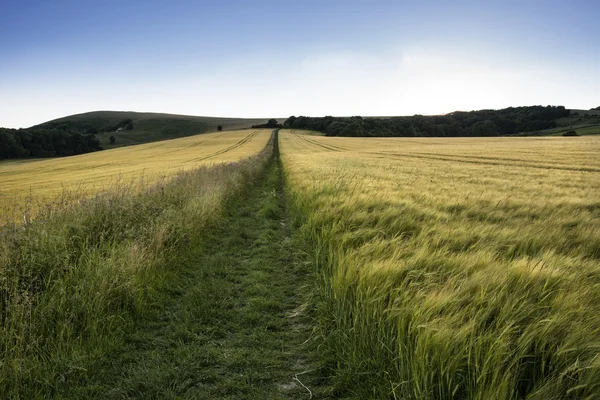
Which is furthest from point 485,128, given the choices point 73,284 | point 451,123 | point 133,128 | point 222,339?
point 133,128

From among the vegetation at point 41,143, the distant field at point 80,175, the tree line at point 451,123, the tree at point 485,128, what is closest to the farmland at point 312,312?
the distant field at point 80,175

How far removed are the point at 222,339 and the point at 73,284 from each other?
2.17 m

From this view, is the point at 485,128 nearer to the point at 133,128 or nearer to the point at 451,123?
the point at 451,123

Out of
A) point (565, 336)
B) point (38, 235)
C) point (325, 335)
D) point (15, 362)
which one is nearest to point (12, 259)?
point (38, 235)

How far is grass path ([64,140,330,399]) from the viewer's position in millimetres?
3156

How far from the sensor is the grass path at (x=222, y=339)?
3156 millimetres

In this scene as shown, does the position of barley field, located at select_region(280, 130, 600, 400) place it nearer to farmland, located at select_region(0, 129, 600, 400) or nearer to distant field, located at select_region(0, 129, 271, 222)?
farmland, located at select_region(0, 129, 600, 400)

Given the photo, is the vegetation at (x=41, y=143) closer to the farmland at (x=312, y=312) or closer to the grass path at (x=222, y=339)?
the farmland at (x=312, y=312)

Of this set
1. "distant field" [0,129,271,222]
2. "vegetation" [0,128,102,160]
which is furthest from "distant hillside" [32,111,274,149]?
"distant field" [0,129,271,222]

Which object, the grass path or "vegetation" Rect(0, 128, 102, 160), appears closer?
the grass path

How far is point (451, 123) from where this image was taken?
4446 inches

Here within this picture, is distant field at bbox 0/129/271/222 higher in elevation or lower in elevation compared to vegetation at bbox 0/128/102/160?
lower

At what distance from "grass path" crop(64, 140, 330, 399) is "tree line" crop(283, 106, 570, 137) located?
8782cm

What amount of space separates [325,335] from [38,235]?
458 cm
